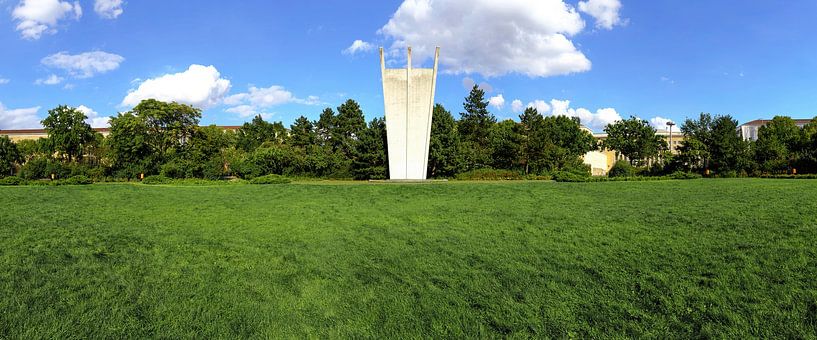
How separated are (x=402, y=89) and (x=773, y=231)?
63.1 feet

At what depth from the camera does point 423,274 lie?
18.4ft

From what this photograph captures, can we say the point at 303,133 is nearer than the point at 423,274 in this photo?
No

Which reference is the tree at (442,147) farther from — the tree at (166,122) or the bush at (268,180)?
the tree at (166,122)

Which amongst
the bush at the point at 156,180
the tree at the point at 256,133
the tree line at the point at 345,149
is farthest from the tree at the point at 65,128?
the bush at the point at 156,180

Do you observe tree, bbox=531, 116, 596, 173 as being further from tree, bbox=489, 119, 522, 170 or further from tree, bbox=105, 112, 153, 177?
tree, bbox=105, 112, 153, 177

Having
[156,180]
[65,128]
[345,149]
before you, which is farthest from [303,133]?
[65,128]

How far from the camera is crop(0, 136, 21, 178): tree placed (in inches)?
1735

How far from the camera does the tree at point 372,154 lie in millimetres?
28469

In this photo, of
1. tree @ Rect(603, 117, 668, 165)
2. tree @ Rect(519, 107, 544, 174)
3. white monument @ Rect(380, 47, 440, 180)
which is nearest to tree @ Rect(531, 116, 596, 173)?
tree @ Rect(519, 107, 544, 174)

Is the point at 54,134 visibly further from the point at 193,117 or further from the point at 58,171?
the point at 193,117

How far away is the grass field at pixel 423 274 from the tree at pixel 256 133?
135ft

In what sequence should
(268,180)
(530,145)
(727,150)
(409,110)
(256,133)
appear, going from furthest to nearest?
(256,133) → (530,145) → (727,150) → (409,110) → (268,180)

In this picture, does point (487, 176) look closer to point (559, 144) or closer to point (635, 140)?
point (559, 144)

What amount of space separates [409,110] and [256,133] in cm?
3258
